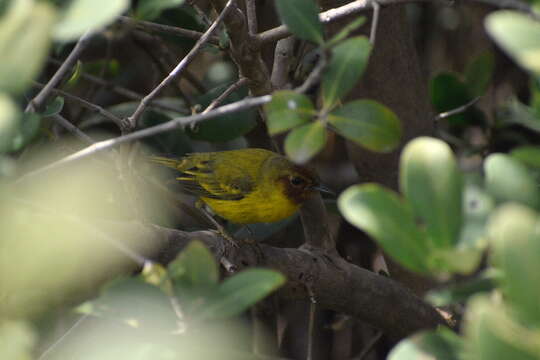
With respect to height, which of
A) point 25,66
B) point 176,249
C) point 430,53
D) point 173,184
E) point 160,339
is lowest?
point 430,53

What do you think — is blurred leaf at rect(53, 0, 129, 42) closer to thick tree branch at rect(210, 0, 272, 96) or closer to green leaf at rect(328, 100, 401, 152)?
green leaf at rect(328, 100, 401, 152)

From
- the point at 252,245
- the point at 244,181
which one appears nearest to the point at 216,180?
the point at 244,181

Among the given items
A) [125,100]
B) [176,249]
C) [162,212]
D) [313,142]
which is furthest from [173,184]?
[313,142]

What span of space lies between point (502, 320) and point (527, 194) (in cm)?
28

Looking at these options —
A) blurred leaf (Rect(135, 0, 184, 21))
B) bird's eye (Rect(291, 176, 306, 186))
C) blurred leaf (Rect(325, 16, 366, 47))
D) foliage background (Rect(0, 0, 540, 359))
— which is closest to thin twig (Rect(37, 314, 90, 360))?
foliage background (Rect(0, 0, 540, 359))

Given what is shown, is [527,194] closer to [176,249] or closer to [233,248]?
[176,249]

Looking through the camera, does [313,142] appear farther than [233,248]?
No

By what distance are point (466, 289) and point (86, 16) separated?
2.06 feet

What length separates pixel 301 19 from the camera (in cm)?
121

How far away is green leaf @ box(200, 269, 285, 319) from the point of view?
3.14ft

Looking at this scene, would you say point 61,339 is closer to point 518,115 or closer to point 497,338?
point 497,338

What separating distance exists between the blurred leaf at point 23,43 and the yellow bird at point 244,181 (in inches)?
75.7

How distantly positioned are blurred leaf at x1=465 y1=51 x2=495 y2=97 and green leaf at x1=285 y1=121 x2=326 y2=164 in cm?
164

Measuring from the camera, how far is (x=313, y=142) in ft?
3.64
